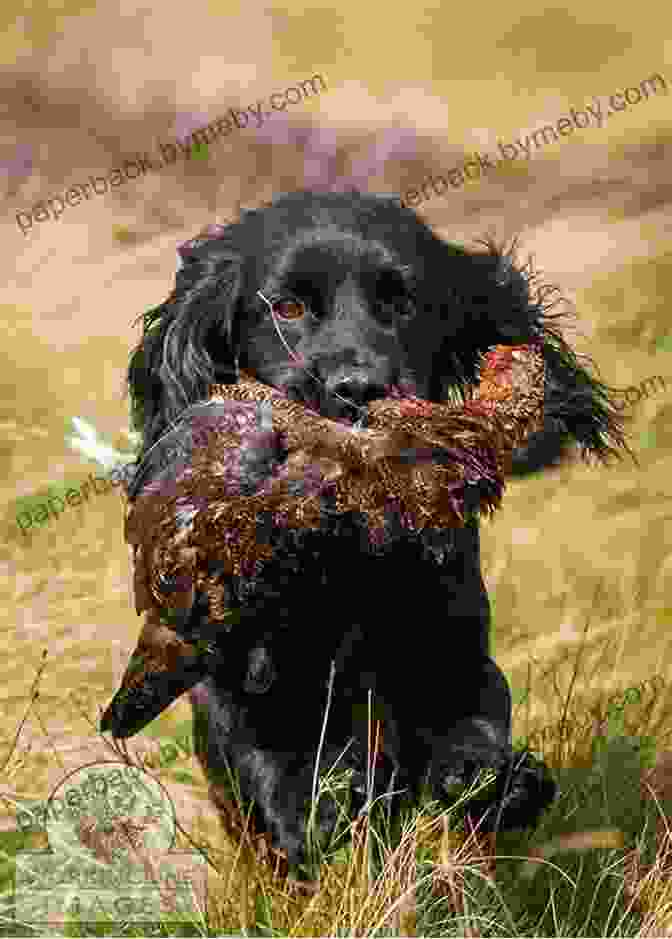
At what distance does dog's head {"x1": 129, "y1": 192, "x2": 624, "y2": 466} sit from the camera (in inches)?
162

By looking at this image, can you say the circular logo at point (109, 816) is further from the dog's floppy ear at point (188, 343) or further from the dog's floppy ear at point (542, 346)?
the dog's floppy ear at point (542, 346)

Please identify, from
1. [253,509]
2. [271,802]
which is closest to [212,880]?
[271,802]

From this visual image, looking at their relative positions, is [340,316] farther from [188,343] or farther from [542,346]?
[542,346]

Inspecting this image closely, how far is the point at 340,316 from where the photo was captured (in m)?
4.14

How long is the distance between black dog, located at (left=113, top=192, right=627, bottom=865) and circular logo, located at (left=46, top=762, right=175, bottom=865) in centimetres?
27

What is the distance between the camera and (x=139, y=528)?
Result: 3.44m

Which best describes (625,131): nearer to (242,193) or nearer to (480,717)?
(242,193)

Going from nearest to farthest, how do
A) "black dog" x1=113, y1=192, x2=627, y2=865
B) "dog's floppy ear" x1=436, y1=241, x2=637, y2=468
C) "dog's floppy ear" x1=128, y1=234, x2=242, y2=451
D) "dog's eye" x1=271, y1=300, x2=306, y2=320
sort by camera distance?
"black dog" x1=113, y1=192, x2=627, y2=865 < "dog's eye" x1=271, y1=300, x2=306, y2=320 < "dog's floppy ear" x1=128, y1=234, x2=242, y2=451 < "dog's floppy ear" x1=436, y1=241, x2=637, y2=468

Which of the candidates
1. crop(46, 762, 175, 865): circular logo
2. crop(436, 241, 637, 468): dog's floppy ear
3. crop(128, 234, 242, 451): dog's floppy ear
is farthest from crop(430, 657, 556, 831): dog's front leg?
crop(128, 234, 242, 451): dog's floppy ear

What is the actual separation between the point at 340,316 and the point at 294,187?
2523mm

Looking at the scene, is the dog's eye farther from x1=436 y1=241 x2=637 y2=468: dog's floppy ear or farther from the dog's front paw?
the dog's front paw

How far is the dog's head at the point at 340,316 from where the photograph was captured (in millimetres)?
4121

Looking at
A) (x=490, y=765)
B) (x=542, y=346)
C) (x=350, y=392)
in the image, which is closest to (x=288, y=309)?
(x=350, y=392)

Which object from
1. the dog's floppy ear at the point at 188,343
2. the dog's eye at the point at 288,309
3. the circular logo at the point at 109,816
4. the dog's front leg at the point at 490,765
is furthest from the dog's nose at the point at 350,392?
the circular logo at the point at 109,816
